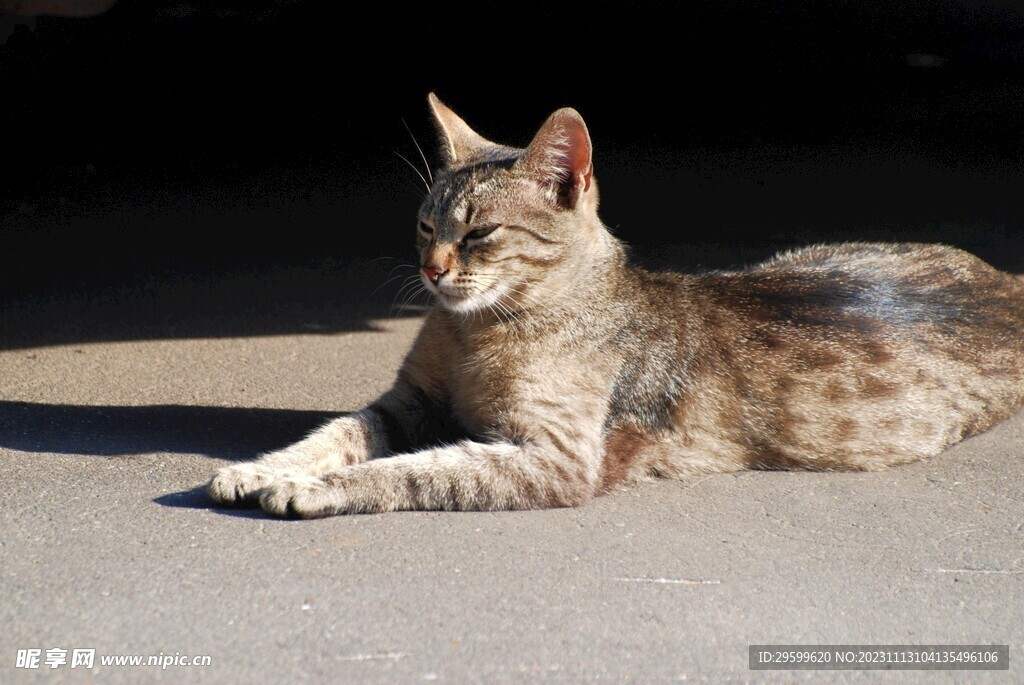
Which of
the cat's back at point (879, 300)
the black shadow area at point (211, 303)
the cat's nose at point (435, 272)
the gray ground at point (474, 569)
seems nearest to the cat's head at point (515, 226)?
the cat's nose at point (435, 272)

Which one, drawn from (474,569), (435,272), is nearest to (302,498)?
(474,569)

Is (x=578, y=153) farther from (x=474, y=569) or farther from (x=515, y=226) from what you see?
(x=474, y=569)

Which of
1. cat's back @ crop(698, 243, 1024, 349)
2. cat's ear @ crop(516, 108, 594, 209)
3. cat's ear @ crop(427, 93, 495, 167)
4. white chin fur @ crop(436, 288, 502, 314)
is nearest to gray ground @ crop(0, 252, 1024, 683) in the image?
cat's back @ crop(698, 243, 1024, 349)

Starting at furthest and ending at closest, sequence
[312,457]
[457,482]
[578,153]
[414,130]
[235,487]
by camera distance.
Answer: [414,130] < [578,153] < [312,457] < [457,482] < [235,487]

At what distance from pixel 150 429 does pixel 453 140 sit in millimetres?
1862

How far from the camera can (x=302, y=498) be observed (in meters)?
3.68

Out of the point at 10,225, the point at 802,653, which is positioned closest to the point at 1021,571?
the point at 802,653

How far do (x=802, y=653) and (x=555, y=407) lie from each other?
1.55m

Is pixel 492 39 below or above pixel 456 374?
above

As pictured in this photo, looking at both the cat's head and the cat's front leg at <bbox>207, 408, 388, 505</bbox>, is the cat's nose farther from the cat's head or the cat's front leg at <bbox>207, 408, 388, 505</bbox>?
the cat's front leg at <bbox>207, 408, 388, 505</bbox>

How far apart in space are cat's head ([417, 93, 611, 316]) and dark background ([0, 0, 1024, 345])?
2.33m

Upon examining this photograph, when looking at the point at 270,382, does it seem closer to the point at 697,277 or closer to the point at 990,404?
the point at 697,277

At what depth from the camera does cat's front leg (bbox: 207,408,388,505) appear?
3807 mm

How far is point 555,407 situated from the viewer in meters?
4.21
